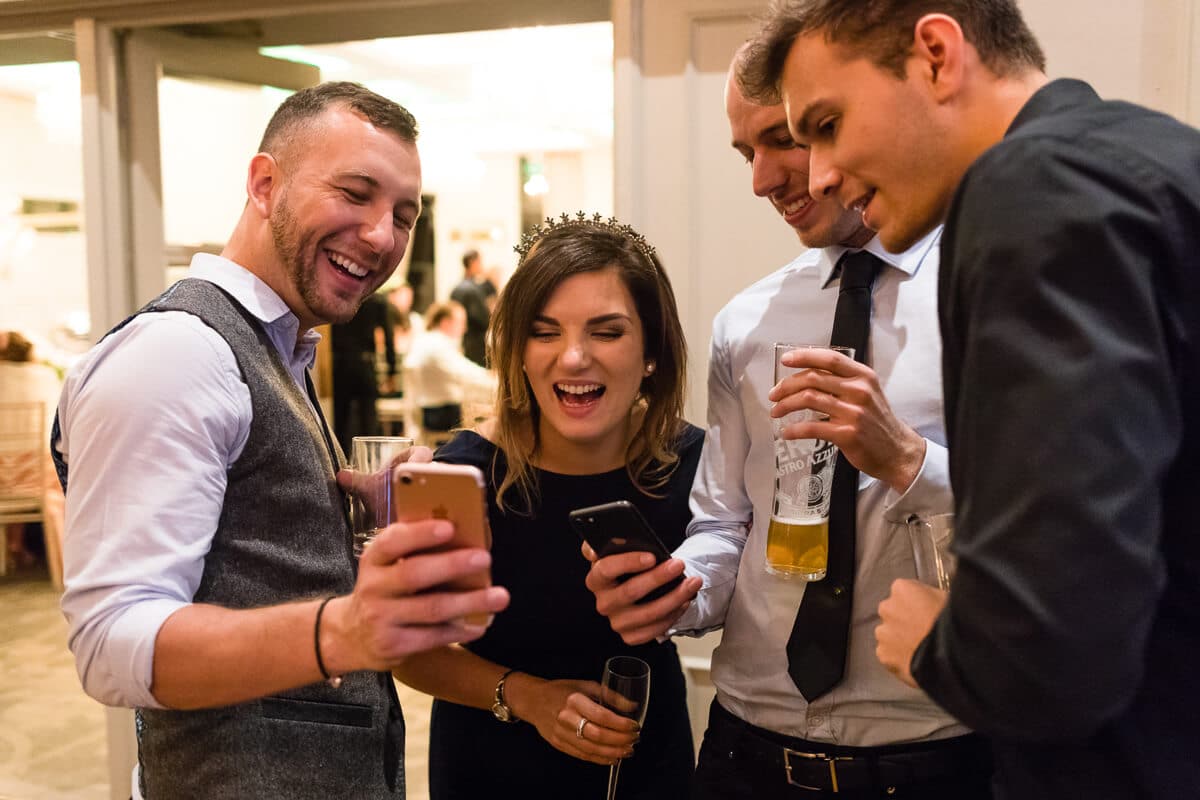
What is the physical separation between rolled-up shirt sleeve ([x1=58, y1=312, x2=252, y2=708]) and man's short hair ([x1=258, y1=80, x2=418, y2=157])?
0.48 meters

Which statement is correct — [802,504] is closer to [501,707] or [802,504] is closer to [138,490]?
[501,707]

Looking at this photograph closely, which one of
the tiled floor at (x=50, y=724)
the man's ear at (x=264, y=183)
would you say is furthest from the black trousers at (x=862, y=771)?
the tiled floor at (x=50, y=724)

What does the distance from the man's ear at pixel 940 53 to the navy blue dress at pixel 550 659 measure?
1130mm

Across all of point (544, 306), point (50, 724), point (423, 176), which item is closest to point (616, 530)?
point (544, 306)

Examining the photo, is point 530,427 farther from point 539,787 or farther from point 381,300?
point 381,300

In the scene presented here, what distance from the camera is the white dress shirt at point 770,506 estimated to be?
1460 millimetres

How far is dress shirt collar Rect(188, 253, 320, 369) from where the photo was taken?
4.49ft

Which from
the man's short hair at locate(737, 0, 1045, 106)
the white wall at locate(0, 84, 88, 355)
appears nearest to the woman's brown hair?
the man's short hair at locate(737, 0, 1045, 106)

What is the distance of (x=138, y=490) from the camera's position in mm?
1090

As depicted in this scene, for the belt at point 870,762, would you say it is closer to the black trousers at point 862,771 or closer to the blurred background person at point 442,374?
the black trousers at point 862,771

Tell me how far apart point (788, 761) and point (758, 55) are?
1.09 m

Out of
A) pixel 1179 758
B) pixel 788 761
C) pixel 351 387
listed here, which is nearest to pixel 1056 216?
pixel 1179 758

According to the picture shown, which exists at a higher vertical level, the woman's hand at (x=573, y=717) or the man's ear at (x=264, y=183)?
the man's ear at (x=264, y=183)

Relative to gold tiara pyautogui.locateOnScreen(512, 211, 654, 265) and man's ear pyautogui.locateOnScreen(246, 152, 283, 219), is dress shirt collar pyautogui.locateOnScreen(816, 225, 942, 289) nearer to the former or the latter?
gold tiara pyautogui.locateOnScreen(512, 211, 654, 265)
